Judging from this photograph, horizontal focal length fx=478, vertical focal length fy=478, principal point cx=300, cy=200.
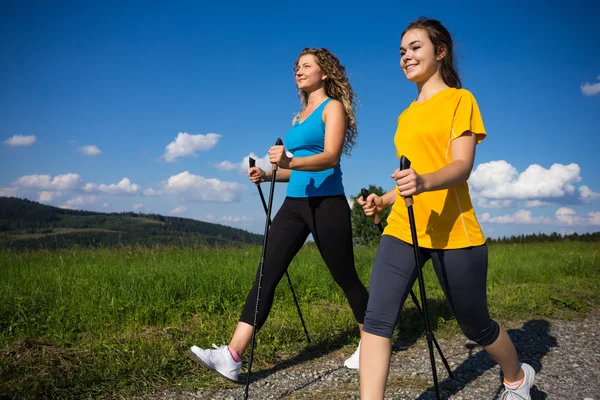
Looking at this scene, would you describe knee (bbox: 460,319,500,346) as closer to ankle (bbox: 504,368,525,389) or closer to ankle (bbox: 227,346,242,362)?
ankle (bbox: 504,368,525,389)

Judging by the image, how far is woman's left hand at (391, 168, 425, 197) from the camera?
248 cm

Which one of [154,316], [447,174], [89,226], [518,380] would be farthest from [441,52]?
[89,226]

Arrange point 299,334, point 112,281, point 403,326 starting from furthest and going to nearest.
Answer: point 112,281 < point 403,326 < point 299,334

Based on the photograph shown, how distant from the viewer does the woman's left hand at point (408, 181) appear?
97.7 inches

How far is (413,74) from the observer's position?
3092 millimetres

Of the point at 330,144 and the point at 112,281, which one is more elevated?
the point at 330,144

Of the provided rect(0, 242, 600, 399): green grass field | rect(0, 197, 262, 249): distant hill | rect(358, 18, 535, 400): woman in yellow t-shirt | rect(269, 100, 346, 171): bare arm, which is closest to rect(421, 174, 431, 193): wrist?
rect(358, 18, 535, 400): woman in yellow t-shirt

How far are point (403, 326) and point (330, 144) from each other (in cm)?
278

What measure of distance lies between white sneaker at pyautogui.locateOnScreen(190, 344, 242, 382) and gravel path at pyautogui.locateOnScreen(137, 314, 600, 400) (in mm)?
139

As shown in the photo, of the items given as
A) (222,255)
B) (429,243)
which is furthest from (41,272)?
(429,243)

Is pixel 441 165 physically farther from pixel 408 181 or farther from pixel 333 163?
pixel 333 163

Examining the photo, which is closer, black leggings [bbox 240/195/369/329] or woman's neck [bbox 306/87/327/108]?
black leggings [bbox 240/195/369/329]

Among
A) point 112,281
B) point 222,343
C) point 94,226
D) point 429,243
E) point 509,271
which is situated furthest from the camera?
point 94,226

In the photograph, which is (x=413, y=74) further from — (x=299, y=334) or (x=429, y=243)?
(x=299, y=334)
